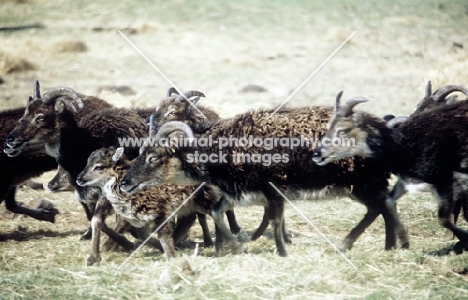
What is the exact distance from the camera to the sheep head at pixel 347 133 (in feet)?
34.0

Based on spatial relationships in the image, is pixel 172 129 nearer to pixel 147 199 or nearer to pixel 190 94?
pixel 147 199

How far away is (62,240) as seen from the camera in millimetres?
12266

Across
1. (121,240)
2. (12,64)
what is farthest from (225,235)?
(12,64)

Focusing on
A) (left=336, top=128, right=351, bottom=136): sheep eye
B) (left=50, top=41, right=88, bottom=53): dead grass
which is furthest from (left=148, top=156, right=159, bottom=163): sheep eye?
(left=50, top=41, right=88, bottom=53): dead grass

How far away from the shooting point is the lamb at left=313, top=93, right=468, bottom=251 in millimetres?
10141

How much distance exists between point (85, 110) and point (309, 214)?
4.14 metres

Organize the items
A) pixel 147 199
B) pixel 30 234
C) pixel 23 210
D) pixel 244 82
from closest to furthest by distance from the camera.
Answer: pixel 147 199 < pixel 30 234 < pixel 23 210 < pixel 244 82

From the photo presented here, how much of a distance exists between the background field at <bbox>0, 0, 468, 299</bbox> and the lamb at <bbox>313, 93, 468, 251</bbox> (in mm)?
933

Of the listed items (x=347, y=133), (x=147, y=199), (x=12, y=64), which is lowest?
(x=12, y=64)

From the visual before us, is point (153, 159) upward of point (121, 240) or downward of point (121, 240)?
upward

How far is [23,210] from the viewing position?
1320cm

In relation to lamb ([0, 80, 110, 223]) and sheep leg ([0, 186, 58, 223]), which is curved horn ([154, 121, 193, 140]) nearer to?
lamb ([0, 80, 110, 223])

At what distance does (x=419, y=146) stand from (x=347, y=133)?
95 cm

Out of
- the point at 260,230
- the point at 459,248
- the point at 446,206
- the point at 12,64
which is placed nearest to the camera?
the point at 459,248
